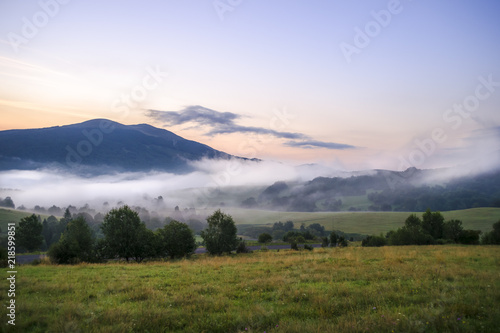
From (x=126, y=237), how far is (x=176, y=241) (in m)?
7.69

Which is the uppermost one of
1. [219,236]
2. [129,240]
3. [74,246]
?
[74,246]

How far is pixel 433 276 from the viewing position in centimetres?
1545

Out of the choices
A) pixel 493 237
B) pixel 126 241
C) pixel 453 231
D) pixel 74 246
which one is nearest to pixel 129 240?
pixel 126 241

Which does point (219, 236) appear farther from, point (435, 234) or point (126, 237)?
point (435, 234)

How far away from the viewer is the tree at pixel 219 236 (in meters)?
50.8

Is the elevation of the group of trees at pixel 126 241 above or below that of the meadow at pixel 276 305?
below

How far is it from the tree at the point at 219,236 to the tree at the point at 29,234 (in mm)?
66037

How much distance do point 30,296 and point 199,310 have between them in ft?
29.0

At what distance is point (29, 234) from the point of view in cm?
8388

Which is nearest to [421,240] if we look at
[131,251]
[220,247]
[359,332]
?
[220,247]

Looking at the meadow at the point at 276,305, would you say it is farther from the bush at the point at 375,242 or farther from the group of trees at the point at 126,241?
the bush at the point at 375,242

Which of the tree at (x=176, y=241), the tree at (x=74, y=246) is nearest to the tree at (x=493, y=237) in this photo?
the tree at (x=176, y=241)

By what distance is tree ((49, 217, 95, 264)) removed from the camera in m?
36.5

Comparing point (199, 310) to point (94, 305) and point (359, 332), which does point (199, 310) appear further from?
point (359, 332)
